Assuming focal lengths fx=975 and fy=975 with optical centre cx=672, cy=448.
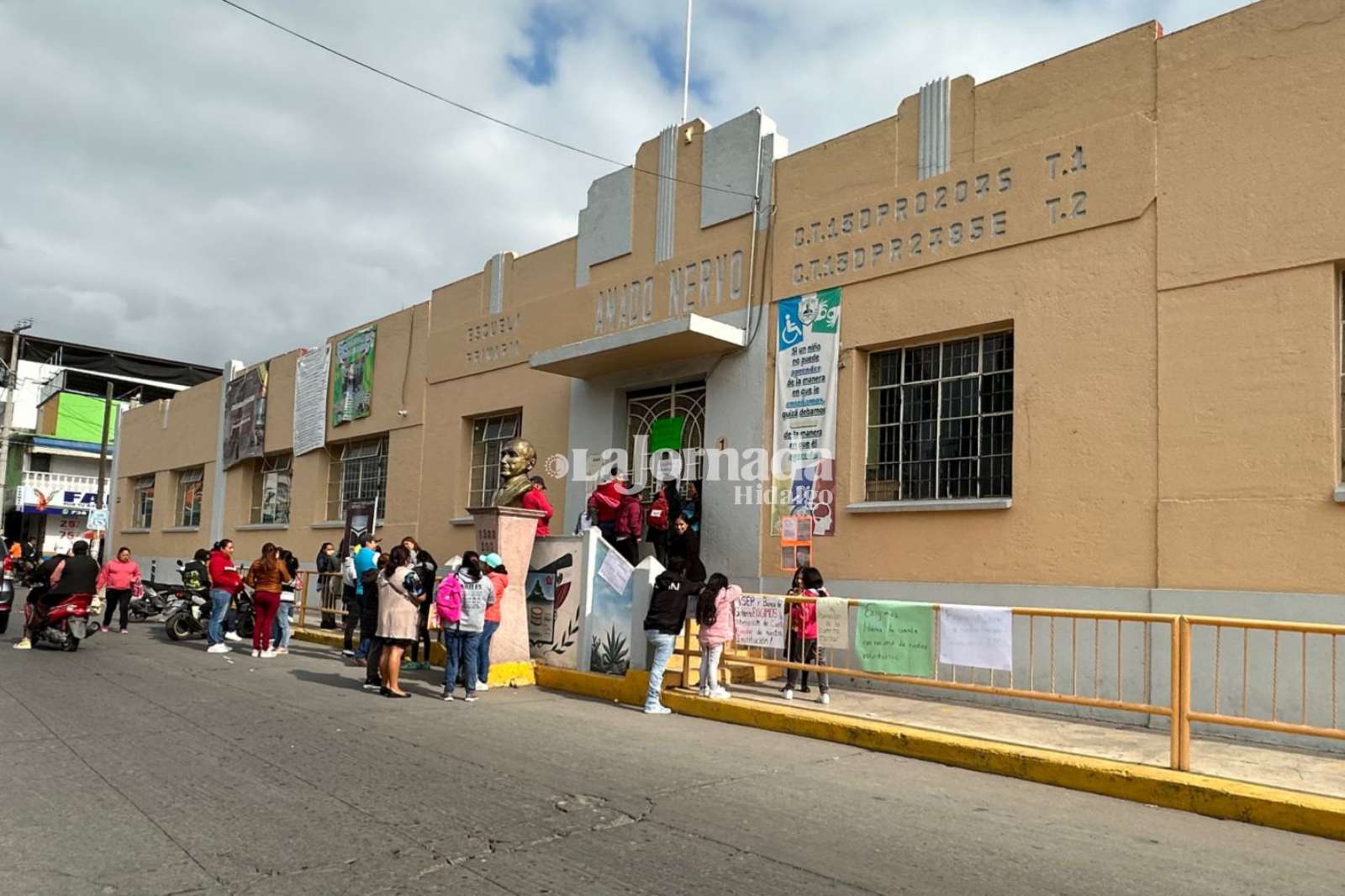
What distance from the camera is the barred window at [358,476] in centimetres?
2006

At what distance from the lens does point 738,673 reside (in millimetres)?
10961

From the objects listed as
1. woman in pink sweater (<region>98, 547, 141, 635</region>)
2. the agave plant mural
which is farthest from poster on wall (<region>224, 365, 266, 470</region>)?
the agave plant mural

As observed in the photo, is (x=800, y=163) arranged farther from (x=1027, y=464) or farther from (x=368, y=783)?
(x=368, y=783)

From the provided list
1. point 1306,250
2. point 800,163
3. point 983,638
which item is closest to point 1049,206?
point 1306,250

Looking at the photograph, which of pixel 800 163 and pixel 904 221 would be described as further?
pixel 800 163

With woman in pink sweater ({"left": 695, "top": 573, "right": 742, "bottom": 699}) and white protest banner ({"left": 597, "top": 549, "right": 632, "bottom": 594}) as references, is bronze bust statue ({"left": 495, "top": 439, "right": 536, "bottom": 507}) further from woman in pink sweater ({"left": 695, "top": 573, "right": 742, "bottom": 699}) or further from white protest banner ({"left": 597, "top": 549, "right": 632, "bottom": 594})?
woman in pink sweater ({"left": 695, "top": 573, "right": 742, "bottom": 699})

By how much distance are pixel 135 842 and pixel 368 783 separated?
A: 152cm

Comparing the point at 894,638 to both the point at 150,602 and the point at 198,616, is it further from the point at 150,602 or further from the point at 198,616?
the point at 150,602

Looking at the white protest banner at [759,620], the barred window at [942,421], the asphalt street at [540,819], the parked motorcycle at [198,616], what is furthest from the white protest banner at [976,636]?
the parked motorcycle at [198,616]

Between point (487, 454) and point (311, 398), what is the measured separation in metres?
6.86

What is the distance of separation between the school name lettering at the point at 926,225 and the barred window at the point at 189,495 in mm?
21039

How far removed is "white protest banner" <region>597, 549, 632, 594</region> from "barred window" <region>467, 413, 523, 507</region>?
242 inches

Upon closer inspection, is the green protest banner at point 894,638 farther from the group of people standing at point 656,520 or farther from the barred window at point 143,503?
the barred window at point 143,503

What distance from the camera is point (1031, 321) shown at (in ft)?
33.2
